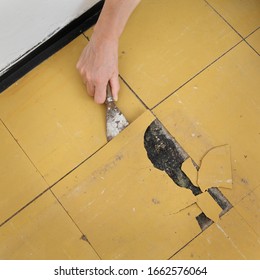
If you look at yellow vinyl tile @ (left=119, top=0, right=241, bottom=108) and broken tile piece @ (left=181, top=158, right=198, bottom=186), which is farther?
yellow vinyl tile @ (left=119, top=0, right=241, bottom=108)

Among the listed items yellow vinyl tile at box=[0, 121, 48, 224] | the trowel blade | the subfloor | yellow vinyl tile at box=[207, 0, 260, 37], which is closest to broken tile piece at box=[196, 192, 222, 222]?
the subfloor

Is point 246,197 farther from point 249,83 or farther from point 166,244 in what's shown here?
point 249,83

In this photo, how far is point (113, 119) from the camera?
1.59 metres

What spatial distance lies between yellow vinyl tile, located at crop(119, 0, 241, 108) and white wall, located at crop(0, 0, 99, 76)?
21 cm

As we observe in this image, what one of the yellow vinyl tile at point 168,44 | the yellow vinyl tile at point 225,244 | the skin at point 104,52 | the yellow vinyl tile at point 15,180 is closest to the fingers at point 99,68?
the skin at point 104,52

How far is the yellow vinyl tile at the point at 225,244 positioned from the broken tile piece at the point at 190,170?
0.53 feet

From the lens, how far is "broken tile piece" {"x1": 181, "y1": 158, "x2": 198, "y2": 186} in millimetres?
1549

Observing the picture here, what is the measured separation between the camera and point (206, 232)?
59.3 inches

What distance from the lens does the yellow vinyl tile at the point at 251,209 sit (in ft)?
4.98

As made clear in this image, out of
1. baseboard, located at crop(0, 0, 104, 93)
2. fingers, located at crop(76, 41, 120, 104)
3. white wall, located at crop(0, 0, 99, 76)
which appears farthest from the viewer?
baseboard, located at crop(0, 0, 104, 93)

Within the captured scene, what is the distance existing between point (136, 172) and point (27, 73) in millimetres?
533

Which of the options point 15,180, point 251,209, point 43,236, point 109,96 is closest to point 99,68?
point 109,96

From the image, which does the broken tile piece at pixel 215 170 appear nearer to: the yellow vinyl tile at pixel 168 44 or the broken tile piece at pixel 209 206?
the broken tile piece at pixel 209 206

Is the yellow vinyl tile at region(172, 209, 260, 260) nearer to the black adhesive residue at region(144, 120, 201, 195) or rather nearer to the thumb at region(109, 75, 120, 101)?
the black adhesive residue at region(144, 120, 201, 195)
